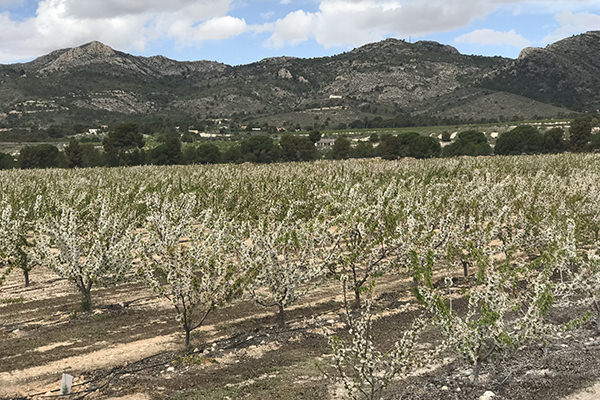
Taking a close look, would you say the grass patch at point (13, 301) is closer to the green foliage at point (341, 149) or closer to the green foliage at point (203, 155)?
the green foliage at point (203, 155)

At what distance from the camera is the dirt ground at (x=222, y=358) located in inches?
331

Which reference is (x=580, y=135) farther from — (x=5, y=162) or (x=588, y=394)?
(x=5, y=162)

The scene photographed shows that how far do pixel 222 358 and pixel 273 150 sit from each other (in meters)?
76.0

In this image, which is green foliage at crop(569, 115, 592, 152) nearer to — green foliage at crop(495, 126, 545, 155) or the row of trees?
green foliage at crop(495, 126, 545, 155)

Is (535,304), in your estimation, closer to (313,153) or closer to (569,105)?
(313,153)

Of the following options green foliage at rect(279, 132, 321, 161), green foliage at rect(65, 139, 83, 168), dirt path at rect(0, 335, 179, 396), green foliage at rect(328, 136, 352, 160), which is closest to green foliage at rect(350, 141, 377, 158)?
green foliage at rect(328, 136, 352, 160)

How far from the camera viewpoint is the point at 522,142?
3135 inches

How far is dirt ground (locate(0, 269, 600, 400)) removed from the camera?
8.41m

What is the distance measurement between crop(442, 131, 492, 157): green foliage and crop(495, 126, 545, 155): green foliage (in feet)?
11.0

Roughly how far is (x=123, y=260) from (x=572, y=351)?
Result: 11968 millimetres

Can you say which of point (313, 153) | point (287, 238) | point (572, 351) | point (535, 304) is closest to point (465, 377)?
point (535, 304)

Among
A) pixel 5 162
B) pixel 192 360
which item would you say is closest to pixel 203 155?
pixel 5 162

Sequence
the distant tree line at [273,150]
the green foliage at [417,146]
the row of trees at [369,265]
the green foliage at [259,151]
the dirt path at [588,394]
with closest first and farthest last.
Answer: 1. the dirt path at [588,394]
2. the row of trees at [369,265]
3. the distant tree line at [273,150]
4. the green foliage at [417,146]
5. the green foliage at [259,151]

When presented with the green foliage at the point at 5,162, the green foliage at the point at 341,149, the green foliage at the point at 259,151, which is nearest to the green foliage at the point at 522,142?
the green foliage at the point at 341,149
